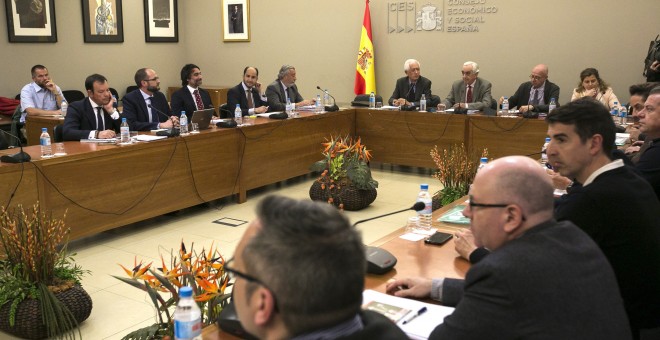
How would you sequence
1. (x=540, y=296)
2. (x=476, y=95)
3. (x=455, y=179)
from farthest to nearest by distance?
(x=476, y=95), (x=455, y=179), (x=540, y=296)

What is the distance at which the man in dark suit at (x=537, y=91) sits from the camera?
24.0 ft

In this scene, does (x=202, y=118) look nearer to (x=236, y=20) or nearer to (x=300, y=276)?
(x=300, y=276)

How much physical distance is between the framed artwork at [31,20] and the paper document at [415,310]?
8070 mm

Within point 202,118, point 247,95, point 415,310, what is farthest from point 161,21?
point 415,310

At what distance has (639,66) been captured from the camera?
25.0 feet

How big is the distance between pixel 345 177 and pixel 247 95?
2144mm

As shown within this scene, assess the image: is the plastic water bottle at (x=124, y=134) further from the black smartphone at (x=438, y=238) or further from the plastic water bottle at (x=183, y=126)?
the black smartphone at (x=438, y=238)

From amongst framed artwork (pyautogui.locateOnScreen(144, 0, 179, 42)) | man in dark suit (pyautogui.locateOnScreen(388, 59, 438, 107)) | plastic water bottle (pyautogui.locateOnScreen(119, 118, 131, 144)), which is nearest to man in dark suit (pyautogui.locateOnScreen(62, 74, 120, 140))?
plastic water bottle (pyautogui.locateOnScreen(119, 118, 131, 144))

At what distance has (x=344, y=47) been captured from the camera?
9.65 meters

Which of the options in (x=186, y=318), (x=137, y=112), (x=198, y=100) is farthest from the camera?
(x=198, y=100)

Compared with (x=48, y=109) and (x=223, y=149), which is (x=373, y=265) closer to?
(x=223, y=149)

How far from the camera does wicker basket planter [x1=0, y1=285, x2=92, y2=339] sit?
10.8ft

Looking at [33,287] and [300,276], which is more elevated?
[300,276]

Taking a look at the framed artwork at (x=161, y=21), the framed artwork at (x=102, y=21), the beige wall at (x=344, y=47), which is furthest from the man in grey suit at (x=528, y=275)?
the framed artwork at (x=161, y=21)
